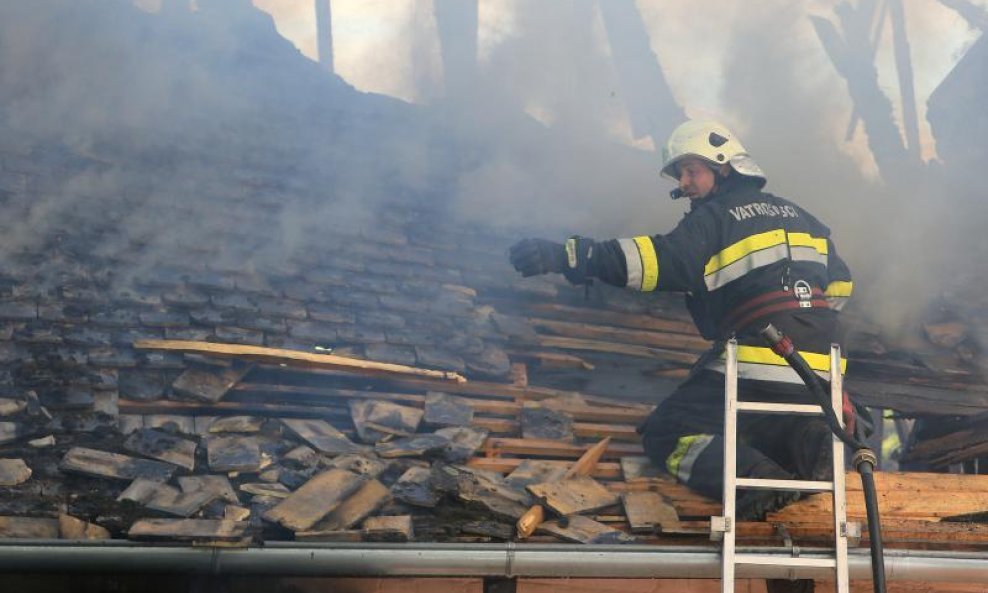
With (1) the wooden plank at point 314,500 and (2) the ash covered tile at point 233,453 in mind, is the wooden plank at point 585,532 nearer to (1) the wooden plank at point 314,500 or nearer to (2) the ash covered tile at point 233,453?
(1) the wooden plank at point 314,500

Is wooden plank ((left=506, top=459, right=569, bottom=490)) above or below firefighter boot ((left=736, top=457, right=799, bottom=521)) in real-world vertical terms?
above

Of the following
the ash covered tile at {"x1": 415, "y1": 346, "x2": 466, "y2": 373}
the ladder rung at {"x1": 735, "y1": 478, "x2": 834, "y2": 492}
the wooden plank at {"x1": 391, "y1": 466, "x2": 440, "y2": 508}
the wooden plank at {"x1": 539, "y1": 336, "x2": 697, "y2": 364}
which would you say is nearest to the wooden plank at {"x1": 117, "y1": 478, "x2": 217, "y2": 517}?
the wooden plank at {"x1": 391, "y1": 466, "x2": 440, "y2": 508}

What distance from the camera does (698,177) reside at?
19.2ft

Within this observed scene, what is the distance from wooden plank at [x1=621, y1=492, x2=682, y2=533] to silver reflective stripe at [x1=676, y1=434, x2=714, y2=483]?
177mm

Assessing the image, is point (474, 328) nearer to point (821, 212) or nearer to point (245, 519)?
point (245, 519)

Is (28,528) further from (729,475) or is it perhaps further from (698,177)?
(698,177)

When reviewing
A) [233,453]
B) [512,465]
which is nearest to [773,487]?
[512,465]

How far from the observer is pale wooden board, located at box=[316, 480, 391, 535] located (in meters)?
4.43

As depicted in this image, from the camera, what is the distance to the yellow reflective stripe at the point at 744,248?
544 centimetres

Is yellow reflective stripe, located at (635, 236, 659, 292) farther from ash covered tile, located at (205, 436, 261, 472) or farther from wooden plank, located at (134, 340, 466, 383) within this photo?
ash covered tile, located at (205, 436, 261, 472)

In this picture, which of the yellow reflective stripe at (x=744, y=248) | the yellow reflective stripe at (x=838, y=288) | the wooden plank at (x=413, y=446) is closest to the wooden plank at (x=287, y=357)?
the wooden plank at (x=413, y=446)

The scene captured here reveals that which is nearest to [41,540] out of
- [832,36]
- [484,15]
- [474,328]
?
[474,328]

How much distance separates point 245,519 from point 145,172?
3311mm

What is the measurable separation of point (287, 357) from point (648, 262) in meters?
1.81
